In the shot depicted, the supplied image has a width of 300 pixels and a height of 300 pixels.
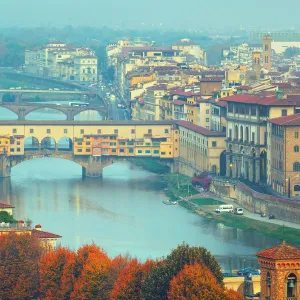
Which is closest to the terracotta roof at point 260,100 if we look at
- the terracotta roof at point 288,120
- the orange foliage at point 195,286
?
the terracotta roof at point 288,120

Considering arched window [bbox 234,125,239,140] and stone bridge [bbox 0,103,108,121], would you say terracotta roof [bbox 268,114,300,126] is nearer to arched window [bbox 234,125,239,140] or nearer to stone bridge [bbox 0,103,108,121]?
arched window [bbox 234,125,239,140]

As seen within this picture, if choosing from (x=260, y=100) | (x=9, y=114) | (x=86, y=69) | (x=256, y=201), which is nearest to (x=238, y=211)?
(x=256, y=201)

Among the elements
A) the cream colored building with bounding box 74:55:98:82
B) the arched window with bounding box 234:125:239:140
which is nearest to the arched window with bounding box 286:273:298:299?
the arched window with bounding box 234:125:239:140

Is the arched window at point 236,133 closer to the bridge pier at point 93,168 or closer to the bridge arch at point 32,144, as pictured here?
the bridge pier at point 93,168

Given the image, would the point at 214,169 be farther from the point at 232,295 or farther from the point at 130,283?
the point at 232,295

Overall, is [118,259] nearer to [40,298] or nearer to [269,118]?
[40,298]
